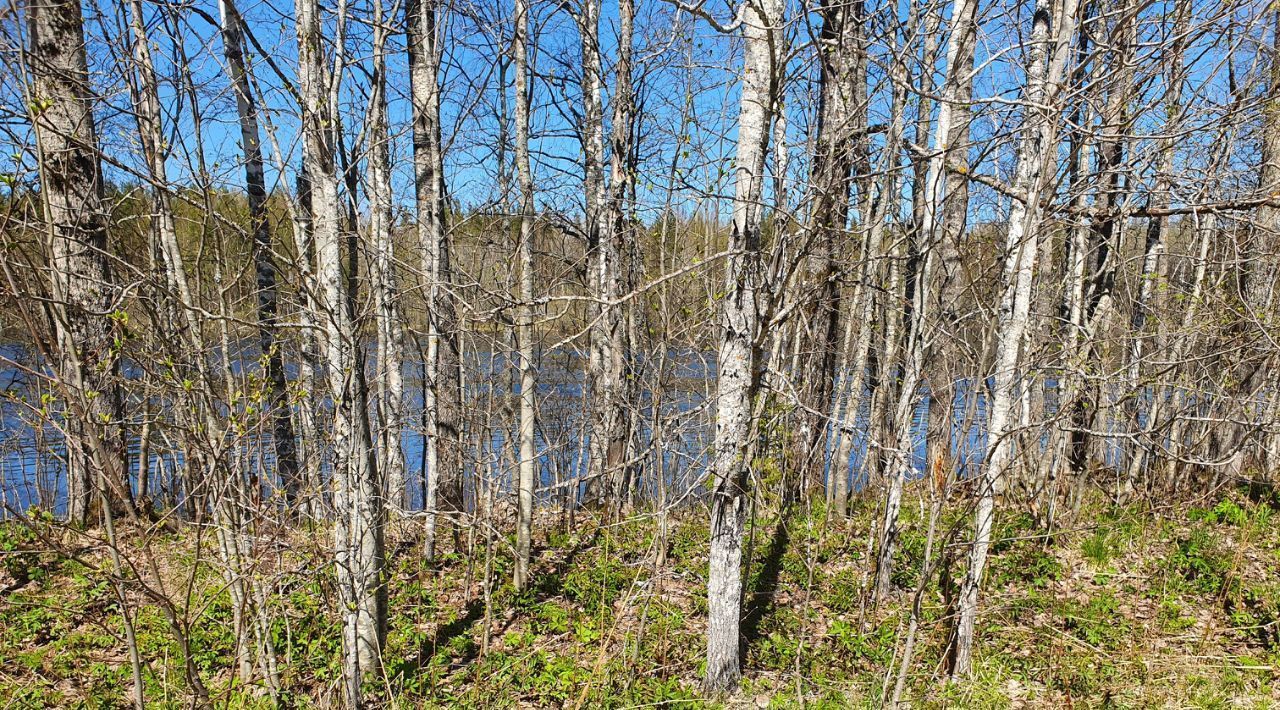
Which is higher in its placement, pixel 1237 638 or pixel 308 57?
pixel 308 57

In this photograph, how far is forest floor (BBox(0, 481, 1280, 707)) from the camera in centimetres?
450

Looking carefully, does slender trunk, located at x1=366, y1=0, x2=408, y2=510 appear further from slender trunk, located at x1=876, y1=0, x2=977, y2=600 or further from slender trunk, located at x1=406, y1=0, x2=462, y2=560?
slender trunk, located at x1=876, y1=0, x2=977, y2=600

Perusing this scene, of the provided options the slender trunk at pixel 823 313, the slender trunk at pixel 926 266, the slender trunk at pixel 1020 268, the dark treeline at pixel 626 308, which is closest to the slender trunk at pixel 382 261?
the dark treeline at pixel 626 308

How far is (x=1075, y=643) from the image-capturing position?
516 centimetres

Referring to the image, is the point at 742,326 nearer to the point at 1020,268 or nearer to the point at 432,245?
the point at 1020,268

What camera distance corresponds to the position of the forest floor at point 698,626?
4496 millimetres

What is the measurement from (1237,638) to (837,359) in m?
5.05

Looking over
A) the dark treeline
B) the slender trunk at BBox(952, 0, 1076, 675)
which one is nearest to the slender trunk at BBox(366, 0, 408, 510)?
the dark treeline

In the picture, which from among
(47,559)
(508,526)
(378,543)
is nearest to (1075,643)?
(378,543)

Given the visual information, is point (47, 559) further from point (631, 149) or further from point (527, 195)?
point (631, 149)

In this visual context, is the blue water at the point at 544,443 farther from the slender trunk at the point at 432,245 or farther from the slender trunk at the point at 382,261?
the slender trunk at the point at 382,261

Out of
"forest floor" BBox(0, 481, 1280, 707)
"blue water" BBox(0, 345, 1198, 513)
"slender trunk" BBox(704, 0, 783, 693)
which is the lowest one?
"forest floor" BBox(0, 481, 1280, 707)

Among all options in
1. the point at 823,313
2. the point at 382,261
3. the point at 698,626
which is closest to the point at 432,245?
the point at 382,261

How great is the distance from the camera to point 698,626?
223 inches
